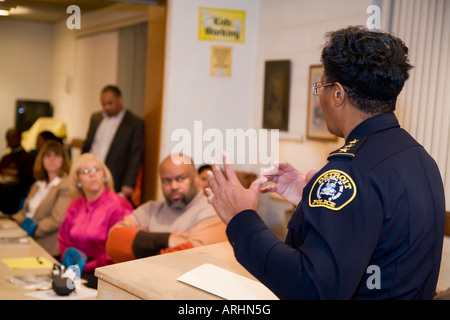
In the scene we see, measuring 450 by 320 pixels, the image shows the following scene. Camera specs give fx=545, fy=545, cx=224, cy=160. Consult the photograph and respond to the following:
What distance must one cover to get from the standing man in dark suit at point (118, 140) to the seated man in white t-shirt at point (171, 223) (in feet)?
4.21

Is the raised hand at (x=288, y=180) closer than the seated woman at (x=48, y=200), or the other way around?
the raised hand at (x=288, y=180)

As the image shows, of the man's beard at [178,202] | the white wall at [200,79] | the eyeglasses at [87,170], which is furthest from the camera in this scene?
the white wall at [200,79]

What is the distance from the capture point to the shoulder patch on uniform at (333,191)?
Answer: 3.07 feet

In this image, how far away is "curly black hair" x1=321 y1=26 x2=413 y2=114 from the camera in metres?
1.02

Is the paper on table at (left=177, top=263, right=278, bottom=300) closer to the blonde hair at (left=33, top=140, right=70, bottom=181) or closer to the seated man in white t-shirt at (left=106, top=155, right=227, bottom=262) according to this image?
the seated man in white t-shirt at (left=106, top=155, right=227, bottom=262)

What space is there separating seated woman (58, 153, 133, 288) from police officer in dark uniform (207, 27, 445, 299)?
7.44 ft

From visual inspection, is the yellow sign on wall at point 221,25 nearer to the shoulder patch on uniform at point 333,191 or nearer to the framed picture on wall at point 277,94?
the framed picture on wall at point 277,94

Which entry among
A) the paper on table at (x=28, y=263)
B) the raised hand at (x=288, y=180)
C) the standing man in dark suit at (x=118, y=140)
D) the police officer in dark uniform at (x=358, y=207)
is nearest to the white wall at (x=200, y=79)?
the standing man in dark suit at (x=118, y=140)

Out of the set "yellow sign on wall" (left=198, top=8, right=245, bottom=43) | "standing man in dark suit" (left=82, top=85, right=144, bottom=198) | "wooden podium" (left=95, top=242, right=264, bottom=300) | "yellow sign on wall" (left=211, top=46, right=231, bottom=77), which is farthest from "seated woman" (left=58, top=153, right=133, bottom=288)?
"wooden podium" (left=95, top=242, right=264, bottom=300)

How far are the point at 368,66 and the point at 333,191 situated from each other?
25 cm

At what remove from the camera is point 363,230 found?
0.93 meters

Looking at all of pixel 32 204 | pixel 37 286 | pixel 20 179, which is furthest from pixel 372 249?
pixel 20 179

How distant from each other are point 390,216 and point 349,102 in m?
0.24
